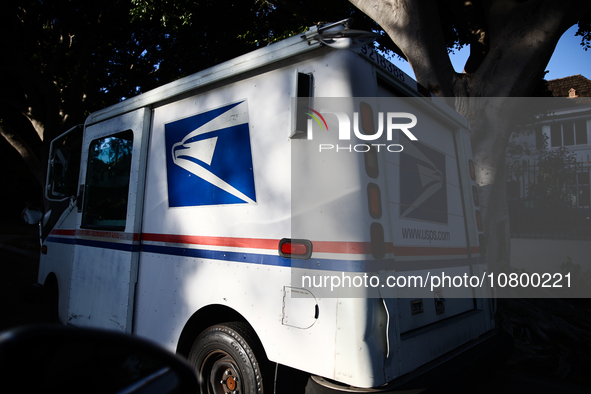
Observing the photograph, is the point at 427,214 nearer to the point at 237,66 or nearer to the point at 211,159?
the point at 211,159

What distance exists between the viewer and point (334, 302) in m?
2.37

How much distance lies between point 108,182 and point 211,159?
1.64 m

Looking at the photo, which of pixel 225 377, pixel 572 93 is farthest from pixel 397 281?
pixel 572 93

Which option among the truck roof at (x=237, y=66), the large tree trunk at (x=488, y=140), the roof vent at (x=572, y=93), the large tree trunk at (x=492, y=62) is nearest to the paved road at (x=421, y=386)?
the truck roof at (x=237, y=66)

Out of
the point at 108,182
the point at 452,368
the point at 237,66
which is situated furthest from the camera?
the point at 108,182

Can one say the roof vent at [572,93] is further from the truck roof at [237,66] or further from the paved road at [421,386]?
the truck roof at [237,66]

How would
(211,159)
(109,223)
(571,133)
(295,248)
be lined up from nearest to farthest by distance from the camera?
(295,248)
(211,159)
(109,223)
(571,133)

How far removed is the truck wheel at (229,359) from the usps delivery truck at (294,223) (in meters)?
0.01

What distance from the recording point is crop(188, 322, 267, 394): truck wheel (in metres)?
2.64

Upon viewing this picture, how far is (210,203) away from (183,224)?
0.33 meters

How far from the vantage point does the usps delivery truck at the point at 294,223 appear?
7.96 ft

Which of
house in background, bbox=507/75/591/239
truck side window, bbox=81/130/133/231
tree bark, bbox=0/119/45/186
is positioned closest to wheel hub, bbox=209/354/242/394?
truck side window, bbox=81/130/133/231

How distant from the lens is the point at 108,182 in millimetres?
4234

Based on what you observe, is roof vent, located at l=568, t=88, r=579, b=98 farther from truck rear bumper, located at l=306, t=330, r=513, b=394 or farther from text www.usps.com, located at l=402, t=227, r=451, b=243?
text www.usps.com, located at l=402, t=227, r=451, b=243
